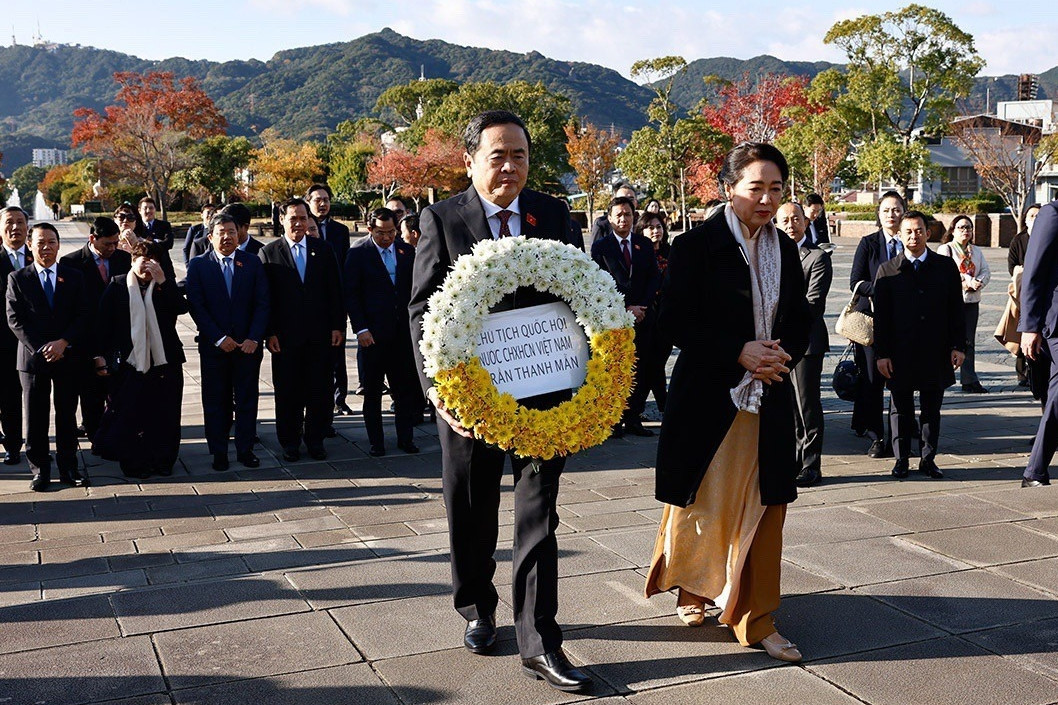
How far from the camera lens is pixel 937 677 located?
4.02 metres

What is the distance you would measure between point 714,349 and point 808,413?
3.27 m

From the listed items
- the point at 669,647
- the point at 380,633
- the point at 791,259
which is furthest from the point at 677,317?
the point at 380,633

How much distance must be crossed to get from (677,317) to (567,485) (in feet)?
10.1

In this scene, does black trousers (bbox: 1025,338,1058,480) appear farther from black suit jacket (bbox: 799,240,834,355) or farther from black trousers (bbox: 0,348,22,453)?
black trousers (bbox: 0,348,22,453)

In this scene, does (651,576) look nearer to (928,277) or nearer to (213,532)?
(213,532)

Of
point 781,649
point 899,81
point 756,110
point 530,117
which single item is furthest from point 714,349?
point 530,117

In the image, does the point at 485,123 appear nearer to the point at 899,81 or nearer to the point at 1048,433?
the point at 1048,433

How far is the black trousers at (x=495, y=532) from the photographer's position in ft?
13.1

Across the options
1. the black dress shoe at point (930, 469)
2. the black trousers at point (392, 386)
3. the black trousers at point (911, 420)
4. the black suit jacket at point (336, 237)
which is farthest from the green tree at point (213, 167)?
the black dress shoe at point (930, 469)

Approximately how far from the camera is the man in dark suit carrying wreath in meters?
3.97

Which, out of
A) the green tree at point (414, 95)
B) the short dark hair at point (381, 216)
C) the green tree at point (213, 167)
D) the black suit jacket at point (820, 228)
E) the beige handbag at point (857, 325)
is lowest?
the beige handbag at point (857, 325)

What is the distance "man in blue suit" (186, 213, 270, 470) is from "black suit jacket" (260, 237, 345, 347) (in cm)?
20

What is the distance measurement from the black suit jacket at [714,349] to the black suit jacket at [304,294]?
4579 millimetres

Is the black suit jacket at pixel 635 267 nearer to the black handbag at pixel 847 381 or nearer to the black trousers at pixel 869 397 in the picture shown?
the black handbag at pixel 847 381
